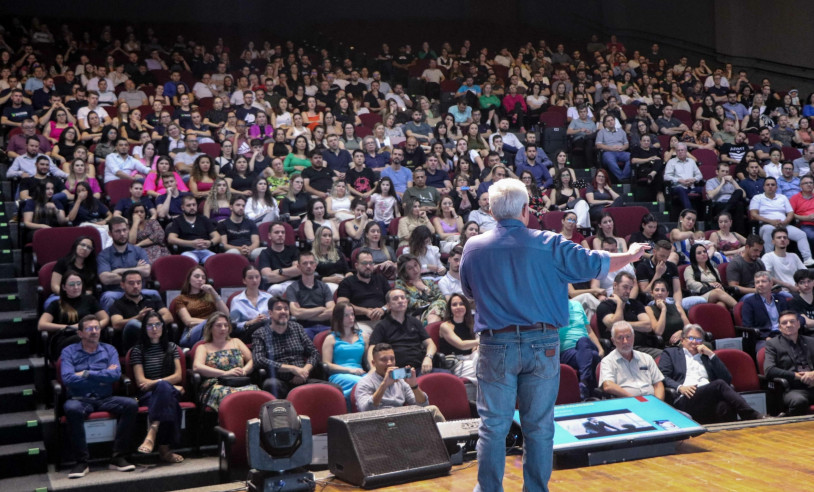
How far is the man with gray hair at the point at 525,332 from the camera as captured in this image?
2803mm

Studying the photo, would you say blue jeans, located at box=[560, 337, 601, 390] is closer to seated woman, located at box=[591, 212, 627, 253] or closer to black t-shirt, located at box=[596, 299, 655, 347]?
black t-shirt, located at box=[596, 299, 655, 347]

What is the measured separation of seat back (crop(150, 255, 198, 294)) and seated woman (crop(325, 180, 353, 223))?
1.78 m

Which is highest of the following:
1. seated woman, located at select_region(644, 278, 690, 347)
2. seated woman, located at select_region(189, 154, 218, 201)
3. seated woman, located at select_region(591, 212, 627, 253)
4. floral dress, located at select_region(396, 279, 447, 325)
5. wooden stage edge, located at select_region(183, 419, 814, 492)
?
seated woman, located at select_region(189, 154, 218, 201)

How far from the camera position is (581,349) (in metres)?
5.72

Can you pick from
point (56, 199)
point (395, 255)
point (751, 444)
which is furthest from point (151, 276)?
point (751, 444)

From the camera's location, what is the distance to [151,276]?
6145mm

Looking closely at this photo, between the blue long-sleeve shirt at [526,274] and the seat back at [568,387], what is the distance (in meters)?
2.63

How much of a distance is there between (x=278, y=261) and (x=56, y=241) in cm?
167

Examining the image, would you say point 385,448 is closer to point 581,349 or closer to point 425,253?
point 581,349

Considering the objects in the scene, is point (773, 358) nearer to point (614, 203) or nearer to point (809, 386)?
point (809, 386)

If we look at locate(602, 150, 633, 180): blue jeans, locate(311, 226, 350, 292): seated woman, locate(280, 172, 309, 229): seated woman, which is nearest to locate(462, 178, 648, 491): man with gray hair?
locate(311, 226, 350, 292): seated woman

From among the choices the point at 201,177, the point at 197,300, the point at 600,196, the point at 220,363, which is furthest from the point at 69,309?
the point at 600,196

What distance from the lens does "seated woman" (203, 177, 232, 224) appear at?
23.2 feet

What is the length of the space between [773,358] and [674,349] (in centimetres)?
83
